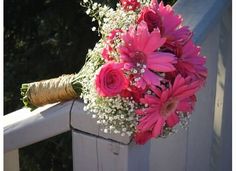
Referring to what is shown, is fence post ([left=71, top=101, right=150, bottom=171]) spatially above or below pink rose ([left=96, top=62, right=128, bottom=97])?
below

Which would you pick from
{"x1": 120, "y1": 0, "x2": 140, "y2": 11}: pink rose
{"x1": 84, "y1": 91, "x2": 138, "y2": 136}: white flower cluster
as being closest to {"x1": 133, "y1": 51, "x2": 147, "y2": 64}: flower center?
{"x1": 84, "y1": 91, "x2": 138, "y2": 136}: white flower cluster

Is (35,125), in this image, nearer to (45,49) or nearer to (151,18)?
(151,18)

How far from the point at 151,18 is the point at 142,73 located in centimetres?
17

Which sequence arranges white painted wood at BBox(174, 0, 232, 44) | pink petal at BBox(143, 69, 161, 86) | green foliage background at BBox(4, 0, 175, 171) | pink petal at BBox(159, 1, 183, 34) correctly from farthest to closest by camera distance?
green foliage background at BBox(4, 0, 175, 171)
white painted wood at BBox(174, 0, 232, 44)
pink petal at BBox(159, 1, 183, 34)
pink petal at BBox(143, 69, 161, 86)

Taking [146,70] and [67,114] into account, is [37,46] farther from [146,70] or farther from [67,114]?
[146,70]

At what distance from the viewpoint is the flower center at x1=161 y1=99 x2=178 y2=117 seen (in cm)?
133

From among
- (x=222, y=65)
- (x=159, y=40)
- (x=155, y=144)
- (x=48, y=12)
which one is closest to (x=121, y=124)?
(x=159, y=40)

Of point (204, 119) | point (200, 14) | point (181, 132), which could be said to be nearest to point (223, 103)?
point (204, 119)

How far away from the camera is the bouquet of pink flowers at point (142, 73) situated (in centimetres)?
129

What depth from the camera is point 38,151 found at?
3.39m


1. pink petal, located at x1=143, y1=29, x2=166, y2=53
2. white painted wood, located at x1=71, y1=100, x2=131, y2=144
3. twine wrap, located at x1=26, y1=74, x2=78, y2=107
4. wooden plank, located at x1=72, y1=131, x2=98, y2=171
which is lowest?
wooden plank, located at x1=72, y1=131, x2=98, y2=171

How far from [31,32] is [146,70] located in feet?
8.10

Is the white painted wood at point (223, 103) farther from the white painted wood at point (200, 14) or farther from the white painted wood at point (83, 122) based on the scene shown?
the white painted wood at point (83, 122)

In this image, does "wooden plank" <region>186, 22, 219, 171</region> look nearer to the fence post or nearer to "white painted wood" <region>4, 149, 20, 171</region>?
the fence post
